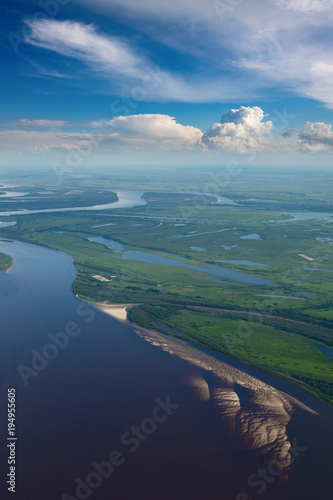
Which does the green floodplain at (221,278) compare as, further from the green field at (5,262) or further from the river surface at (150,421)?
the river surface at (150,421)

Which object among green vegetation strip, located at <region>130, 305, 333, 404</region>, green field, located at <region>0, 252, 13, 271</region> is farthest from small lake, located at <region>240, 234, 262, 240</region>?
green field, located at <region>0, 252, 13, 271</region>

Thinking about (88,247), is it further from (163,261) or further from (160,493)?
(160,493)

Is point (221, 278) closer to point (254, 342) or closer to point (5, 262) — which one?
point (254, 342)

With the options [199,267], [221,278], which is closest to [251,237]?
[199,267]

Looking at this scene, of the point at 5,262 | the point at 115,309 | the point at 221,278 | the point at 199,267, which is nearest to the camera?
the point at 115,309

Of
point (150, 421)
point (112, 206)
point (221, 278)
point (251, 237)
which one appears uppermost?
point (112, 206)

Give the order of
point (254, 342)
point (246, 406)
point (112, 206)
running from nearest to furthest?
point (246, 406)
point (254, 342)
point (112, 206)
